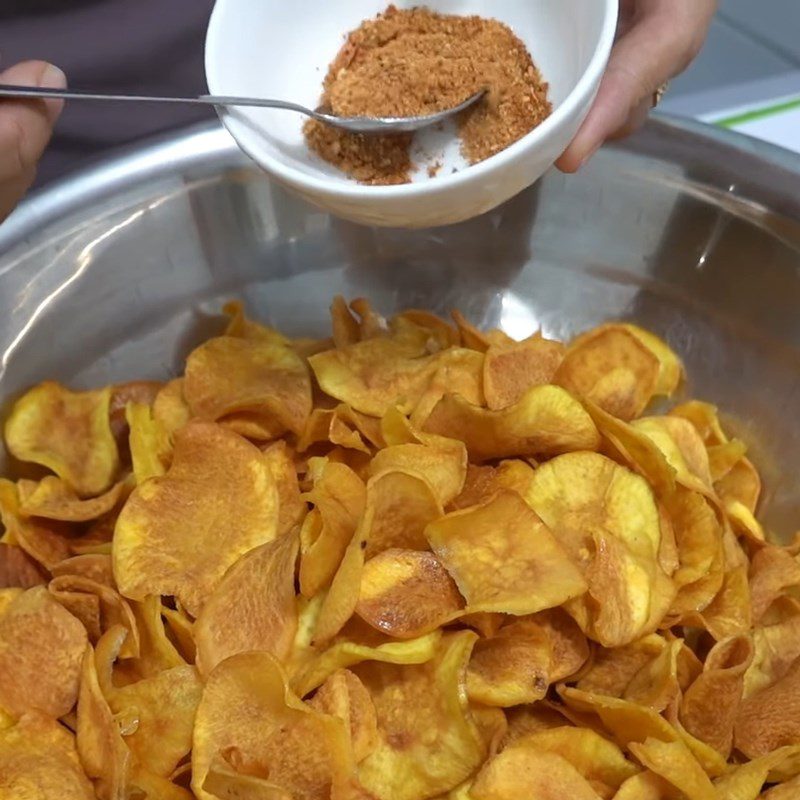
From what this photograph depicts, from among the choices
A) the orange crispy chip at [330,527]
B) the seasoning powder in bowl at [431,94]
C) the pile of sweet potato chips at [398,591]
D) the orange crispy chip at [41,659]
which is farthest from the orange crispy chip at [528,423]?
the orange crispy chip at [41,659]

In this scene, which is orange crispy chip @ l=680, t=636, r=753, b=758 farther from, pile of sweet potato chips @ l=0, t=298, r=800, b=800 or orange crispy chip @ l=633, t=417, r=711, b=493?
orange crispy chip @ l=633, t=417, r=711, b=493

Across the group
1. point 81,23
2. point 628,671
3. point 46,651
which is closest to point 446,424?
point 628,671

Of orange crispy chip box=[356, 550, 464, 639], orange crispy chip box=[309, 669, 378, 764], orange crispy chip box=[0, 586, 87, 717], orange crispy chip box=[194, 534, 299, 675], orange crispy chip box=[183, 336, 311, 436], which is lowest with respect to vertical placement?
orange crispy chip box=[0, 586, 87, 717]

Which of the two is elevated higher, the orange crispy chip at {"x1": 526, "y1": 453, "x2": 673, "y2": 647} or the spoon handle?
the spoon handle

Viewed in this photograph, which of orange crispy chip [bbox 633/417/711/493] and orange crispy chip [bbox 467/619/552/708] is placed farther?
orange crispy chip [bbox 633/417/711/493]

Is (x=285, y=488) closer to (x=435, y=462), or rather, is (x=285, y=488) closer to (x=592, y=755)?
(x=435, y=462)

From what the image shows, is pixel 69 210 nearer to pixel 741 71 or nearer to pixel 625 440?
pixel 625 440

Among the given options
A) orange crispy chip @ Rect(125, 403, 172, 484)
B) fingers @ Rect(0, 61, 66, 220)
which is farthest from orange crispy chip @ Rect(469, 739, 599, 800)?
fingers @ Rect(0, 61, 66, 220)

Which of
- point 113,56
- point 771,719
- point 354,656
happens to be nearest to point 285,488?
point 354,656
